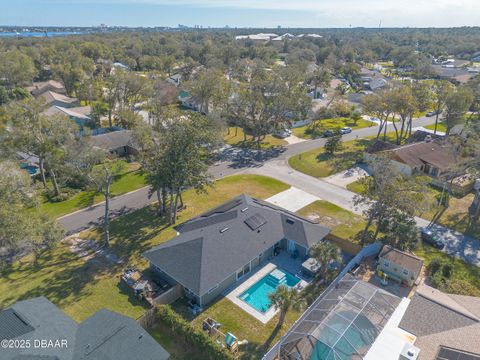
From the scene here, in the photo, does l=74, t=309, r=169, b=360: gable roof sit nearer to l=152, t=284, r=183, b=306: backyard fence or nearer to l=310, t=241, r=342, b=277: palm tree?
l=152, t=284, r=183, b=306: backyard fence

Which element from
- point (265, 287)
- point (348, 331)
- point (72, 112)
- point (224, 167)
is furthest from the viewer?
point (72, 112)

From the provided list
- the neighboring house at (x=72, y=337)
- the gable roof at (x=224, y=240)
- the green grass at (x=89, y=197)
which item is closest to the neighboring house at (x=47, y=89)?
the green grass at (x=89, y=197)

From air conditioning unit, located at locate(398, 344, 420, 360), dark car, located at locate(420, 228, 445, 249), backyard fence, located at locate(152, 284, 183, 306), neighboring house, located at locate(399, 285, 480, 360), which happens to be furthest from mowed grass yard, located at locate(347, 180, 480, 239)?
backyard fence, located at locate(152, 284, 183, 306)

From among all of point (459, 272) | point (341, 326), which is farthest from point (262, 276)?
point (459, 272)

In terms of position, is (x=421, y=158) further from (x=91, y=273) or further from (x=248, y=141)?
(x=91, y=273)

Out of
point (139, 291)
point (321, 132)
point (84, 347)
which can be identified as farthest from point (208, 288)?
point (321, 132)

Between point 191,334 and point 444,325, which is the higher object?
point 444,325

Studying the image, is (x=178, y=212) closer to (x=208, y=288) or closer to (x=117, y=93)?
(x=208, y=288)
